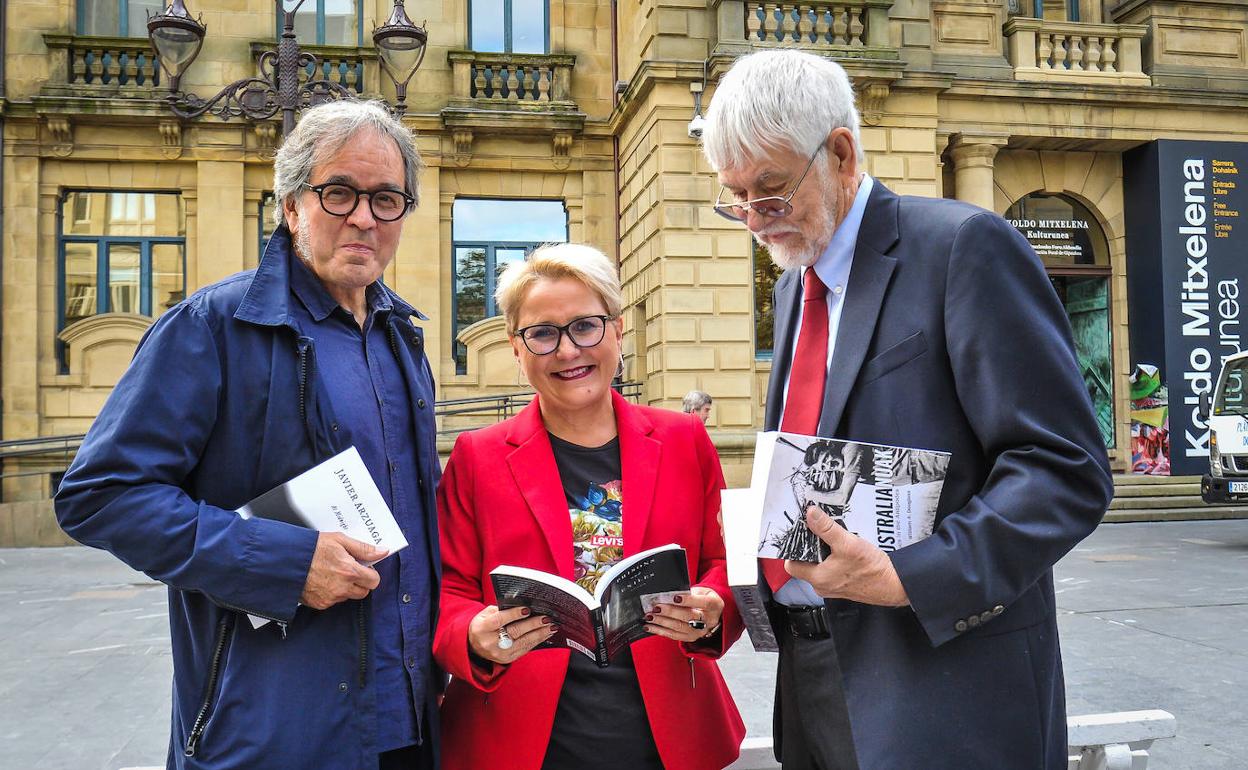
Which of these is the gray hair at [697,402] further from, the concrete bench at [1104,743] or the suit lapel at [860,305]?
the suit lapel at [860,305]

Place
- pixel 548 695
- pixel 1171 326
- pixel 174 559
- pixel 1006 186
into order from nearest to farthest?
1. pixel 174 559
2. pixel 548 695
3. pixel 1171 326
4. pixel 1006 186

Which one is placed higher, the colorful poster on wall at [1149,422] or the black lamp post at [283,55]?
the black lamp post at [283,55]

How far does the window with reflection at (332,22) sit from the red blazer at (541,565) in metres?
17.8

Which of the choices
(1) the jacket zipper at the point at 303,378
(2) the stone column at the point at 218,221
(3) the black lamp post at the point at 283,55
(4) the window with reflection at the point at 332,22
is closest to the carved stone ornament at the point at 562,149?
(4) the window with reflection at the point at 332,22

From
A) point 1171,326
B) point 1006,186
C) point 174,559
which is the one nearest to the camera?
point 174,559

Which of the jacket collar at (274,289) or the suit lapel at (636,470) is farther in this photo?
the suit lapel at (636,470)

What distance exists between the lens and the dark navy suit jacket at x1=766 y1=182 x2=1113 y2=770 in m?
1.72

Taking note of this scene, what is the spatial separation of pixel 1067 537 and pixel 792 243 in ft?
2.67

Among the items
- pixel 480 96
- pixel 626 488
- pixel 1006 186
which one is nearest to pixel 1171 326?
pixel 1006 186

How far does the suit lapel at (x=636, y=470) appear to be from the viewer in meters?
2.50

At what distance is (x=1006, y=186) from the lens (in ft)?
61.2

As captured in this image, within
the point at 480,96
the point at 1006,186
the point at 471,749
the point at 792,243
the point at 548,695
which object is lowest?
the point at 471,749

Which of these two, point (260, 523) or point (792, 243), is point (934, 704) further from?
point (260, 523)

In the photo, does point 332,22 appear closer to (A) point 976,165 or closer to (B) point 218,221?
(B) point 218,221
